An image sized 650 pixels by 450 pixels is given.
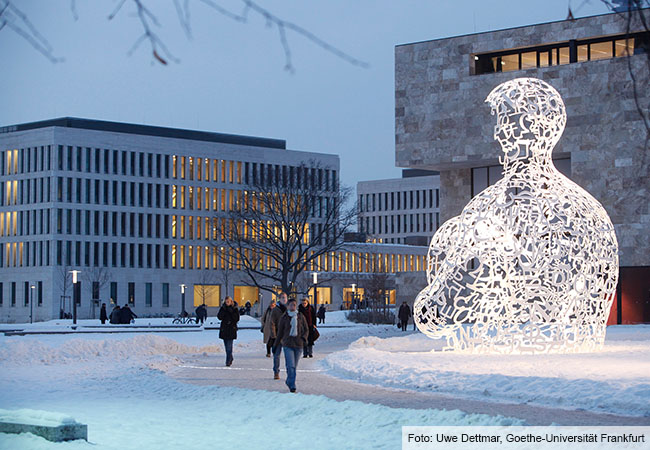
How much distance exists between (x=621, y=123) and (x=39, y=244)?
196ft

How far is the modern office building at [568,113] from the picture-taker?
42.2m

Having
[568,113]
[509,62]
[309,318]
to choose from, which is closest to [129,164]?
[509,62]

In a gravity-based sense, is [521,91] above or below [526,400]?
above

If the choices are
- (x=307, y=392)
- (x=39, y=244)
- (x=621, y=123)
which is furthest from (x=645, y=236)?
(x=39, y=244)

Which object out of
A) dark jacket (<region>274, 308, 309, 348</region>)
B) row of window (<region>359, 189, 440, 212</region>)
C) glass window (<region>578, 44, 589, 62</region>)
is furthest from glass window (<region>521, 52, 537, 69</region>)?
row of window (<region>359, 189, 440, 212</region>)

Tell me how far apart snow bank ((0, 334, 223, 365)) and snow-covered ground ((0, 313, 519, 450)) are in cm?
306

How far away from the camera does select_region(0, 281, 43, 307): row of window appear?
87000 mm

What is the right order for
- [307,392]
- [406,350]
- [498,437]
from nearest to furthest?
1. [498,437]
2. [307,392]
3. [406,350]

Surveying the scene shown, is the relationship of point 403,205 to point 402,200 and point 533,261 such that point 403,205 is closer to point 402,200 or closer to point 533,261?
point 402,200

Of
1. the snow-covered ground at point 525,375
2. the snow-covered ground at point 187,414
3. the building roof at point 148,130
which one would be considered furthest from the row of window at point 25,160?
the snow-covered ground at point 525,375

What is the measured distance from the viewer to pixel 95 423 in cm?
1177

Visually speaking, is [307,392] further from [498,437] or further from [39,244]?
[39,244]

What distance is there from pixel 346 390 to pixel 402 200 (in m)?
104

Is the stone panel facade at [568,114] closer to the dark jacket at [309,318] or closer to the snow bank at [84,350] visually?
the dark jacket at [309,318]
